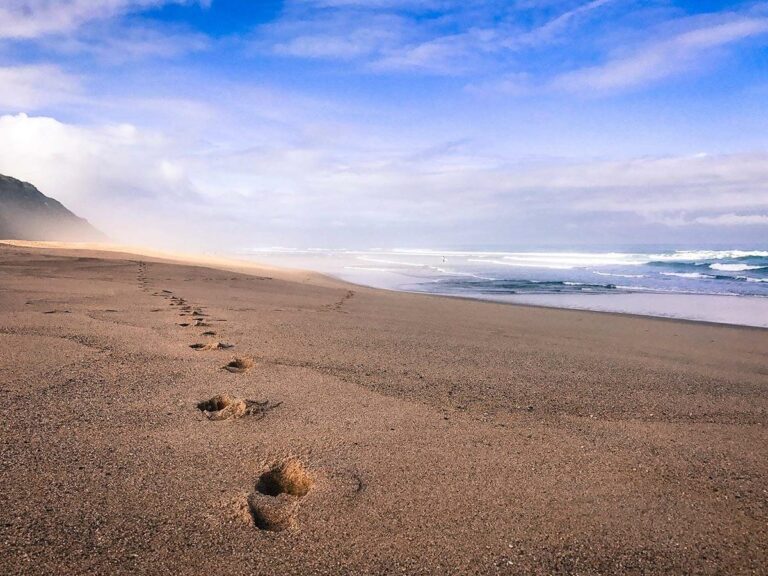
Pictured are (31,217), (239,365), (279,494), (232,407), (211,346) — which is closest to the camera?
(279,494)

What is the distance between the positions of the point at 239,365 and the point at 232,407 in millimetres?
1192

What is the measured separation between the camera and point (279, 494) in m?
2.45

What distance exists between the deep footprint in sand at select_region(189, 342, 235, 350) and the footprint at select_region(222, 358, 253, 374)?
54 cm

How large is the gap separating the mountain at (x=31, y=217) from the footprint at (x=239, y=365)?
4836cm

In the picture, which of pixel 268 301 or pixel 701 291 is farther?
pixel 701 291

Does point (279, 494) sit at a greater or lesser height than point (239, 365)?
lesser

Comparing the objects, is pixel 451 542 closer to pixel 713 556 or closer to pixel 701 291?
pixel 713 556

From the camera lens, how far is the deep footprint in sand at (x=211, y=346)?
5094mm

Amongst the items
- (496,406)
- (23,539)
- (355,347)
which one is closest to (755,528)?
(496,406)

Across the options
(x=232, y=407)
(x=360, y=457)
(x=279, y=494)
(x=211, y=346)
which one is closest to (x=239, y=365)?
(x=211, y=346)

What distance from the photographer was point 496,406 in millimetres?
3879

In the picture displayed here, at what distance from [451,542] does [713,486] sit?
1694mm

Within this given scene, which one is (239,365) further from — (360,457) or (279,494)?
(279,494)

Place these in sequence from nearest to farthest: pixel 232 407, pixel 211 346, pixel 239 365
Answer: pixel 232 407
pixel 239 365
pixel 211 346
